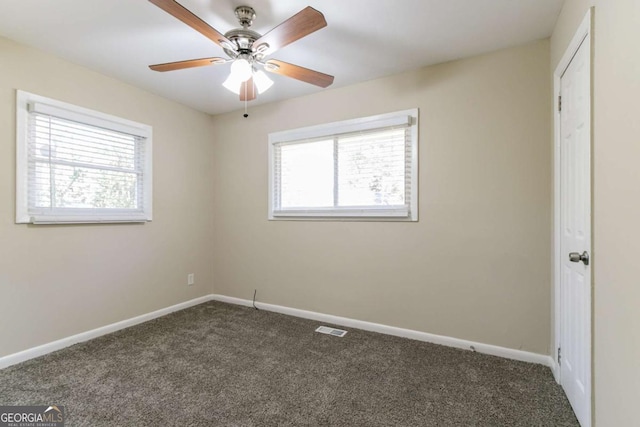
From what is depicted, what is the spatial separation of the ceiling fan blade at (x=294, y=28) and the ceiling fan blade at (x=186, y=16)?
237 mm

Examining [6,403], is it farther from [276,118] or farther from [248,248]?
[276,118]

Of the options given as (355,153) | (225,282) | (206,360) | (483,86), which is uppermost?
(483,86)

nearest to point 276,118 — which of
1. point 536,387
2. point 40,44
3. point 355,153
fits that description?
point 355,153

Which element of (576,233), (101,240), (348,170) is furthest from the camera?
(348,170)

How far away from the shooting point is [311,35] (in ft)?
7.36

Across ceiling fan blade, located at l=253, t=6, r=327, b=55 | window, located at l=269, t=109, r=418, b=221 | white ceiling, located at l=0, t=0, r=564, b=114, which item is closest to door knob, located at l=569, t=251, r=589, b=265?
window, located at l=269, t=109, r=418, b=221

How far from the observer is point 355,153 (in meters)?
3.13

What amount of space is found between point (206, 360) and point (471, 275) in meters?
2.25

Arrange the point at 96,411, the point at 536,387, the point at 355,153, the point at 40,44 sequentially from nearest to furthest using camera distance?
the point at 96,411, the point at 536,387, the point at 40,44, the point at 355,153

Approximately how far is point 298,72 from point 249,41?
374 mm

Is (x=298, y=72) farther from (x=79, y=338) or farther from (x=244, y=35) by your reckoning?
(x=79, y=338)

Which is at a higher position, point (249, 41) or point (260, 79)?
point (249, 41)

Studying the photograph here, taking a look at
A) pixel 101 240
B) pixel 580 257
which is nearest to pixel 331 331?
pixel 580 257

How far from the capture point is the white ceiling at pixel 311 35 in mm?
1941
